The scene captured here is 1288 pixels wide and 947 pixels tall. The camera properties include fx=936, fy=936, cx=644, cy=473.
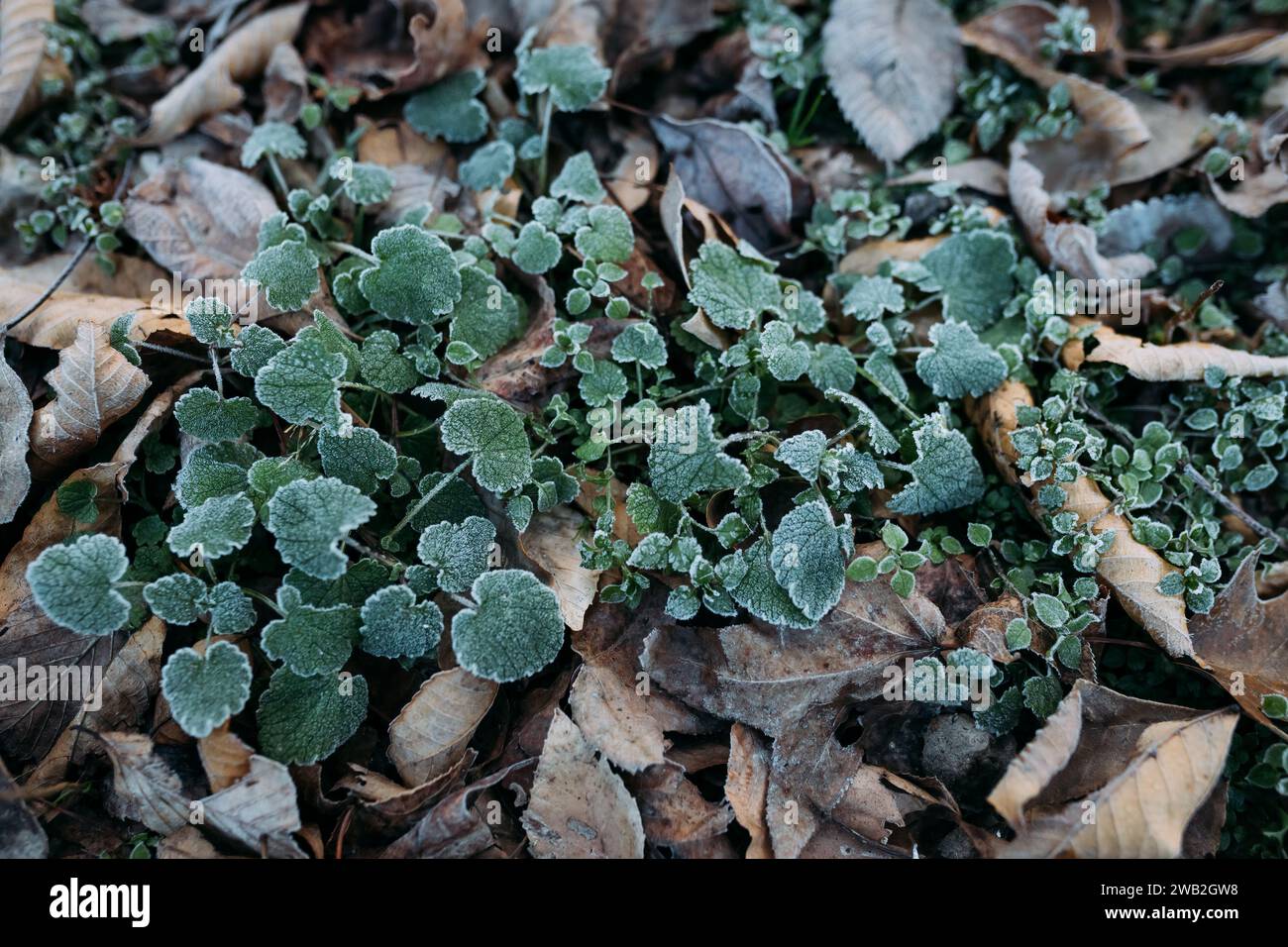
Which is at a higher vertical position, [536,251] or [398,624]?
[536,251]

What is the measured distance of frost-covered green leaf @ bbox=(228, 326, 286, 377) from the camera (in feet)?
7.67

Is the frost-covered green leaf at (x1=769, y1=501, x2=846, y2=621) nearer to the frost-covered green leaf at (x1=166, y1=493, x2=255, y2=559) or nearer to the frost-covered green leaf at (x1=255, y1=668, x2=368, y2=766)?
the frost-covered green leaf at (x1=255, y1=668, x2=368, y2=766)

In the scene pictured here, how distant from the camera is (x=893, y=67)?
318 centimetres

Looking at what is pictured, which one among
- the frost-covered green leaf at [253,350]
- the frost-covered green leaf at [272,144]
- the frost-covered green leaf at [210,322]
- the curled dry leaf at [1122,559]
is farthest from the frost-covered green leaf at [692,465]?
the frost-covered green leaf at [272,144]

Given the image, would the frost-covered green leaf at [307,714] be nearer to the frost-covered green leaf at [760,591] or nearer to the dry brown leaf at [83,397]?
the dry brown leaf at [83,397]

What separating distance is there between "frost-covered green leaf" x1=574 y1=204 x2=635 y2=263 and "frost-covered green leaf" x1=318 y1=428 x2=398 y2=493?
812 millimetres

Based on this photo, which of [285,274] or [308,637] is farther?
[285,274]

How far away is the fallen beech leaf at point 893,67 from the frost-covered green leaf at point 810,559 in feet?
4.74

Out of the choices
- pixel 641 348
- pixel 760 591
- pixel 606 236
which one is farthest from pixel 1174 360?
pixel 606 236

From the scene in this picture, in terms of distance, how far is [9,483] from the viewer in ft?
7.48

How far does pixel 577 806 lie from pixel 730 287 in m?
1.41

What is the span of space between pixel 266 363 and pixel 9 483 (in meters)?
0.68

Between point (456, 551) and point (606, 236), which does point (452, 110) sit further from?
point (456, 551)
